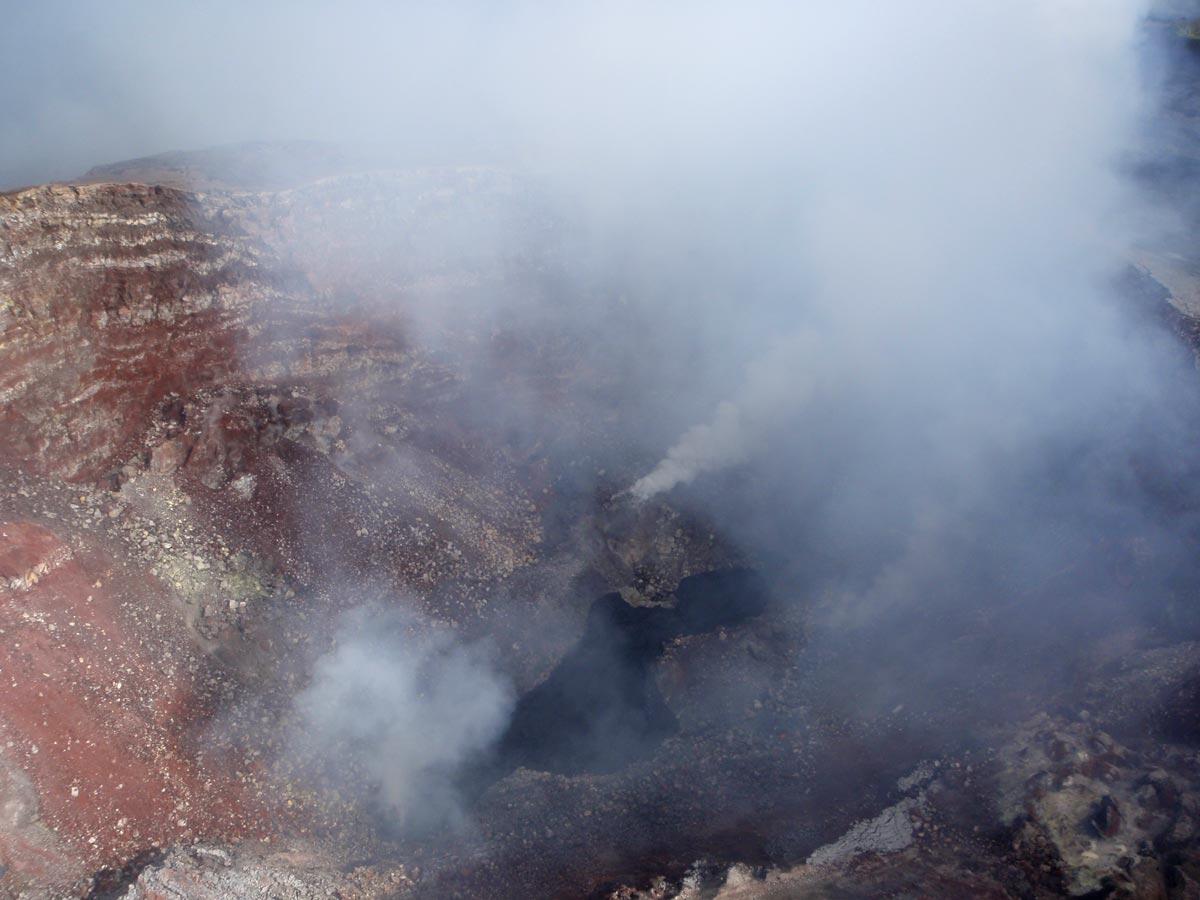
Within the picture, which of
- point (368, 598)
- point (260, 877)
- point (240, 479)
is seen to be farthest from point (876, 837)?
point (240, 479)

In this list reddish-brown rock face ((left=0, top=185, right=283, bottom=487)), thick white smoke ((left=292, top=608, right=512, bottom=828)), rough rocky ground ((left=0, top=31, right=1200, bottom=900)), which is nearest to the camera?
rough rocky ground ((left=0, top=31, right=1200, bottom=900))

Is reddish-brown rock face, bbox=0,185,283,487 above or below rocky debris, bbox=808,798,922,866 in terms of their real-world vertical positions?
above

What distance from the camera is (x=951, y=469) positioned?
68.3 ft

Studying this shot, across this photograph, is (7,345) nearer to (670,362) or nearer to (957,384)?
(670,362)

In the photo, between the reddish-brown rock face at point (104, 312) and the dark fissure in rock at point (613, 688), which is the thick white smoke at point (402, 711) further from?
the reddish-brown rock face at point (104, 312)

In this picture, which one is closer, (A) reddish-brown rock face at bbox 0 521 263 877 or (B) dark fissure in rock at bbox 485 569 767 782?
(A) reddish-brown rock face at bbox 0 521 263 877

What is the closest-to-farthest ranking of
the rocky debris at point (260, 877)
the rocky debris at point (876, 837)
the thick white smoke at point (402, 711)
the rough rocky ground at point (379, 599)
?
the rocky debris at point (260, 877)
the rough rocky ground at point (379, 599)
the rocky debris at point (876, 837)
the thick white smoke at point (402, 711)

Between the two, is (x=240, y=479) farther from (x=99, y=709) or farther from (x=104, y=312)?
(x=99, y=709)

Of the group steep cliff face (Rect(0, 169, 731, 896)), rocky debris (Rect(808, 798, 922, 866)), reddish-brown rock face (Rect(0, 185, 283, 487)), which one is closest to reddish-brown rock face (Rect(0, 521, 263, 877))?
steep cliff face (Rect(0, 169, 731, 896))

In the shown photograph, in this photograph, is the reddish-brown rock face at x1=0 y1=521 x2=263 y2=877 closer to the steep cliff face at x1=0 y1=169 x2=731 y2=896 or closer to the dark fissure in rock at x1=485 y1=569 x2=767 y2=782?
the steep cliff face at x1=0 y1=169 x2=731 y2=896

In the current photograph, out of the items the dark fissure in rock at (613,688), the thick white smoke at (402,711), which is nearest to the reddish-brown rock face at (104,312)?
the thick white smoke at (402,711)

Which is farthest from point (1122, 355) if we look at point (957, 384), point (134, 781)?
point (134, 781)

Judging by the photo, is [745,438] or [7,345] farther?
[745,438]

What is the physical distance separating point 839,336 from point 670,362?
18.6 ft
